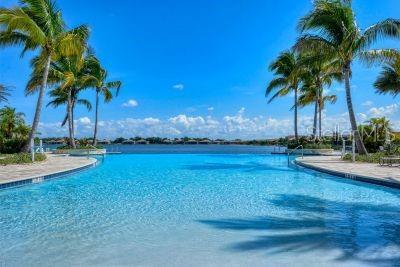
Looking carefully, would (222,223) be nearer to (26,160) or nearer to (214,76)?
(26,160)

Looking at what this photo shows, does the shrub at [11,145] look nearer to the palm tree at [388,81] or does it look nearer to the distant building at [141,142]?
the palm tree at [388,81]

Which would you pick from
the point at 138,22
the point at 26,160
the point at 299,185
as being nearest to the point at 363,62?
the point at 299,185

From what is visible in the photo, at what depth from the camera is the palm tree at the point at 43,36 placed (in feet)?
55.2

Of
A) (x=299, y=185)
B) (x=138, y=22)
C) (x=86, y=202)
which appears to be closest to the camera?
(x=86, y=202)

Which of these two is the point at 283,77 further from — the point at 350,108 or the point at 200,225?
the point at 200,225

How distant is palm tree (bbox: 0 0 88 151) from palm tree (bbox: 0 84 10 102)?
317 cm

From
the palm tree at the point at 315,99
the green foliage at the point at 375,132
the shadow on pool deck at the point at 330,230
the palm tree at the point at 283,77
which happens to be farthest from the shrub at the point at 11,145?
the green foliage at the point at 375,132

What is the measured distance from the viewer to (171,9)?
22094 mm

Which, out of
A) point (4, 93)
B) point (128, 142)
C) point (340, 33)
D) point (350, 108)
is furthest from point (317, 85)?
point (128, 142)

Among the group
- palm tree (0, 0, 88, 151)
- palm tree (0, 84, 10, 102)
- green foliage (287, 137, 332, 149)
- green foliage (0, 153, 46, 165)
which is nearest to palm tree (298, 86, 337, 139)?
green foliage (287, 137, 332, 149)

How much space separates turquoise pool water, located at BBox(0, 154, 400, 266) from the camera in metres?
4.51

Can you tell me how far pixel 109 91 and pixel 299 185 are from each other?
26059 mm

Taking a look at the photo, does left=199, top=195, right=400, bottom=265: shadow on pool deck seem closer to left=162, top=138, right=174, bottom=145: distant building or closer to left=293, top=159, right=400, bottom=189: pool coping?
left=293, top=159, right=400, bottom=189: pool coping

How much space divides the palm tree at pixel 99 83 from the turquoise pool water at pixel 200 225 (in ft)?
66.9
